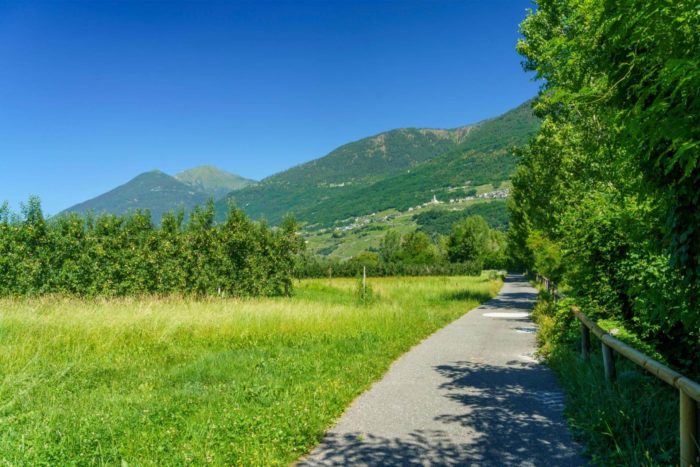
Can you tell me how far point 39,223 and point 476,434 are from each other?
25085 mm

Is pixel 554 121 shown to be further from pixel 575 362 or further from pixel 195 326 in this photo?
pixel 195 326

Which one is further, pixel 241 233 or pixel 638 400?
pixel 241 233

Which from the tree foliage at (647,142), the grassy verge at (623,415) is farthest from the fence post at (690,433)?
the tree foliage at (647,142)

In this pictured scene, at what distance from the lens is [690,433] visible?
144 inches

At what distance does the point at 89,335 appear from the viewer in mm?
10531

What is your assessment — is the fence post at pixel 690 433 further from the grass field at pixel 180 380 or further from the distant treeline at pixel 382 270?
the distant treeline at pixel 382 270

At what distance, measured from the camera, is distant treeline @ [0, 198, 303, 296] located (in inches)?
914

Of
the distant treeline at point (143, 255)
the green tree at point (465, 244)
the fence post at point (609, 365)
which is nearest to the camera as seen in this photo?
the fence post at point (609, 365)

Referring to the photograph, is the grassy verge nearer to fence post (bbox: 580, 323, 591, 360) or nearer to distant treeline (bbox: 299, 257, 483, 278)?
fence post (bbox: 580, 323, 591, 360)

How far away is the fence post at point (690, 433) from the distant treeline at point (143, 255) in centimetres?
2583

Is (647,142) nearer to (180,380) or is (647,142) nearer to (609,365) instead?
(609,365)

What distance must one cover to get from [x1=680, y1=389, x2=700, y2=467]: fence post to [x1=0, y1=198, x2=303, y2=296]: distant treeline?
1017 inches

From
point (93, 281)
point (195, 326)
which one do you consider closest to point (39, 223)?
point (93, 281)

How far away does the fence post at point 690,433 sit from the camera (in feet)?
12.0
